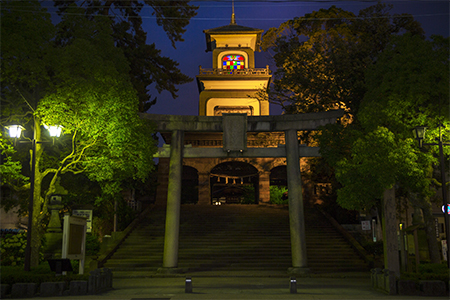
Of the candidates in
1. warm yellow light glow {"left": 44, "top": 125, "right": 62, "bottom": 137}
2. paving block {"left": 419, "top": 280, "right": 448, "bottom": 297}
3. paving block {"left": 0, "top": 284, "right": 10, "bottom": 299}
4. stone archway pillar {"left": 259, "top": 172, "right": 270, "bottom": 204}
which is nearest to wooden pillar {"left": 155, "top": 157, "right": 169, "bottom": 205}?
stone archway pillar {"left": 259, "top": 172, "right": 270, "bottom": 204}

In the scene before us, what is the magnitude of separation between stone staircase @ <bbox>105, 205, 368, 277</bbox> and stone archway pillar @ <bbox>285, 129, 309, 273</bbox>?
4.63 ft

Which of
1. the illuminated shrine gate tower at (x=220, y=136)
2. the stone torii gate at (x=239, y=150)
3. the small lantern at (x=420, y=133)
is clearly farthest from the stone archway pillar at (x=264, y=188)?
the small lantern at (x=420, y=133)

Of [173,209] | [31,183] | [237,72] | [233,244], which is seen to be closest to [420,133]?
[173,209]

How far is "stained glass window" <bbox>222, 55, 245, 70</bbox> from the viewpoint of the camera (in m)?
40.5

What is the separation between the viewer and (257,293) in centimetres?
1212

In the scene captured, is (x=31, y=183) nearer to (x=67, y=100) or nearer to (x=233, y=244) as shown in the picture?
(x=67, y=100)

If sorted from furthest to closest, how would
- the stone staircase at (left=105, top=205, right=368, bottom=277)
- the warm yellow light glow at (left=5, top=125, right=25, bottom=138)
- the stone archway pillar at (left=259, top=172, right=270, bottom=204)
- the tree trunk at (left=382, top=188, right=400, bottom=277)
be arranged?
the stone archway pillar at (left=259, top=172, right=270, bottom=204), the stone staircase at (left=105, top=205, right=368, bottom=277), the tree trunk at (left=382, top=188, right=400, bottom=277), the warm yellow light glow at (left=5, top=125, right=25, bottom=138)

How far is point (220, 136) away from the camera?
3303cm

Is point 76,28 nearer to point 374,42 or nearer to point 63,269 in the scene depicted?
point 63,269

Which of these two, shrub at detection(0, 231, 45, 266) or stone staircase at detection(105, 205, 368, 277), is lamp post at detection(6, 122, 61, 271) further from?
shrub at detection(0, 231, 45, 266)

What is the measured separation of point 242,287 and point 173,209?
17.4ft

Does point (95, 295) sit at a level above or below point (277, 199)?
below

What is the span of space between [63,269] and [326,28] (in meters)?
30.0

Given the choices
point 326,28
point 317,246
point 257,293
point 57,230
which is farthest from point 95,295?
point 326,28
